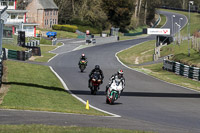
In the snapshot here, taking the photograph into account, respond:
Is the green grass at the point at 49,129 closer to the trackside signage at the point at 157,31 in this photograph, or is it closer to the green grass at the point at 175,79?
the green grass at the point at 175,79

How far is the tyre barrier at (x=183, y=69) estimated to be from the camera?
1441 inches

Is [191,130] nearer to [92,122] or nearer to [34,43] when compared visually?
[92,122]

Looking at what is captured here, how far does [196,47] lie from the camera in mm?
51938

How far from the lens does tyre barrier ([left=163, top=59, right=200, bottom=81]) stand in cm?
3659

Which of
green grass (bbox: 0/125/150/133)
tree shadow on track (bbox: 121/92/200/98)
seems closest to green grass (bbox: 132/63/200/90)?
tree shadow on track (bbox: 121/92/200/98)

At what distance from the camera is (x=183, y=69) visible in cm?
3925

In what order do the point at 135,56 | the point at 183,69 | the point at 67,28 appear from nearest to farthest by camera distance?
the point at 183,69 < the point at 135,56 < the point at 67,28

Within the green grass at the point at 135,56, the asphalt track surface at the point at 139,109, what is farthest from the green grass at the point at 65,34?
the asphalt track surface at the point at 139,109

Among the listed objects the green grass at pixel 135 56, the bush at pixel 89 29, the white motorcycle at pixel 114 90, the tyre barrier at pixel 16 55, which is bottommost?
the green grass at pixel 135 56

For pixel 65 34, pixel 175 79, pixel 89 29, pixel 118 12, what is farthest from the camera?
pixel 118 12

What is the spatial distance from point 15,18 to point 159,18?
60622mm

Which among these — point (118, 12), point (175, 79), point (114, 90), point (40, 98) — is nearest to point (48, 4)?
point (118, 12)

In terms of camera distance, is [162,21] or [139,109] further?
[162,21]

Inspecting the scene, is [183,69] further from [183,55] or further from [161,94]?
[161,94]
